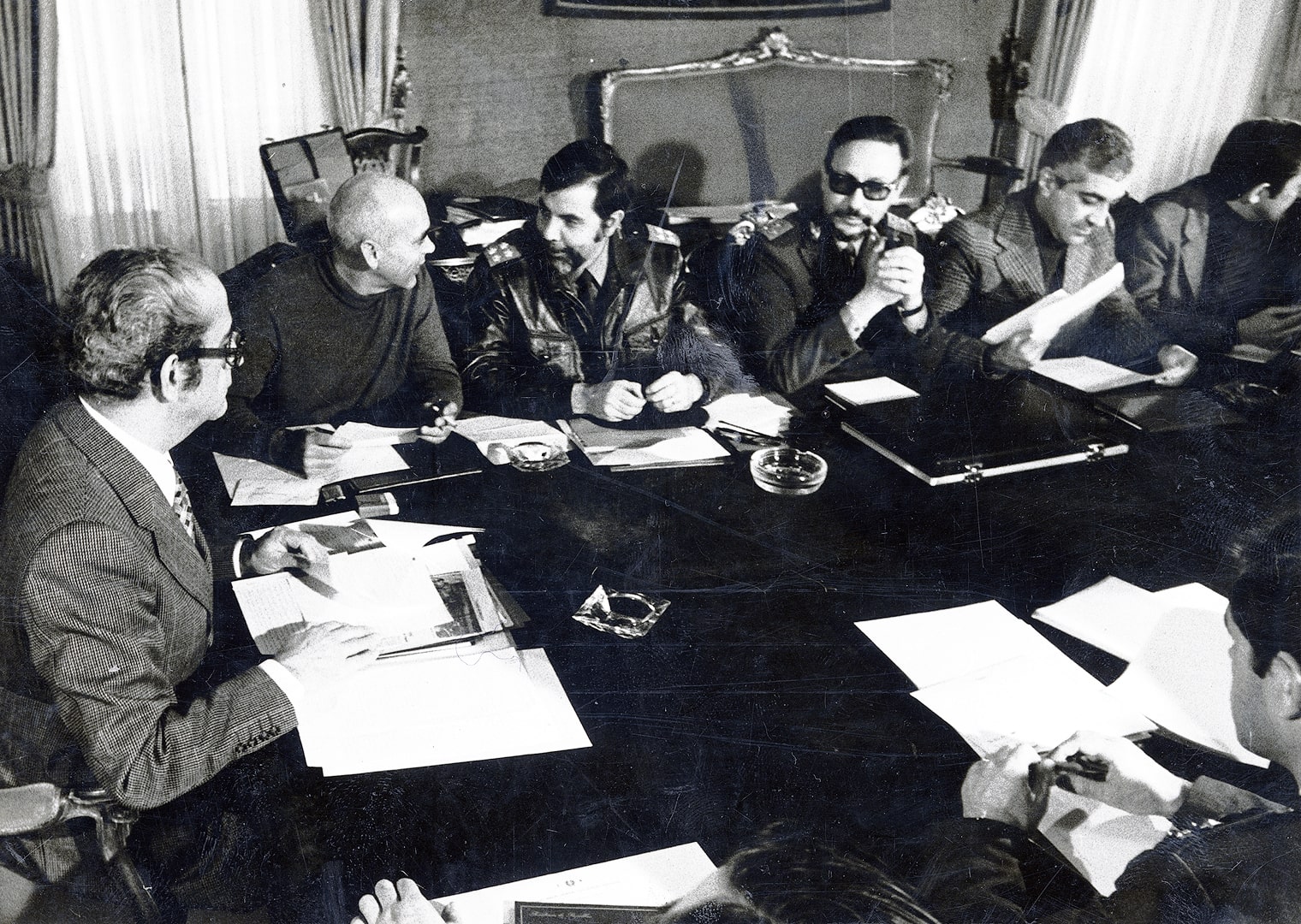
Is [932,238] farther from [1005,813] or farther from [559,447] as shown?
[1005,813]

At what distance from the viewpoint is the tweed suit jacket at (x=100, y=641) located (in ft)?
4.64

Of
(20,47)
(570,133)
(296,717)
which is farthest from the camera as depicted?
(570,133)

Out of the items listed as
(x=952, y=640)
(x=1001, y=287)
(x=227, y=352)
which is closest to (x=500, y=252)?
(x=227, y=352)

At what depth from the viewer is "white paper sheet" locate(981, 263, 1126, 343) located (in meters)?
1.94

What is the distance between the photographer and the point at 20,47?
1.39m

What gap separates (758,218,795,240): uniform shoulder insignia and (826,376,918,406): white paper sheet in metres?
0.31

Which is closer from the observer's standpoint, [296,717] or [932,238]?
[296,717]

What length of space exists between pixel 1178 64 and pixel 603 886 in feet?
5.54

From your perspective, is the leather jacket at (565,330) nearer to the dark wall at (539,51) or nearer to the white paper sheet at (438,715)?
the dark wall at (539,51)

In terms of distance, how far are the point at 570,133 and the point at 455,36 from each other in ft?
0.73

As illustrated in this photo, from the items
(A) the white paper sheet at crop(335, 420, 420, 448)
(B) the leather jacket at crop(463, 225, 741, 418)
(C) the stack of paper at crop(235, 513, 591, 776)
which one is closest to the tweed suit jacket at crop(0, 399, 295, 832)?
(C) the stack of paper at crop(235, 513, 591, 776)

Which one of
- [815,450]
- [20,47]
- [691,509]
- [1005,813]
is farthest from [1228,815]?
[20,47]

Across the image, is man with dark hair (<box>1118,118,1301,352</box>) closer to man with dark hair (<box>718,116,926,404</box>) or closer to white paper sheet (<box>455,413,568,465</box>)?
man with dark hair (<box>718,116,926,404</box>)

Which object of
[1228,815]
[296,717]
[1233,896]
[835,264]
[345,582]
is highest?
[835,264]
